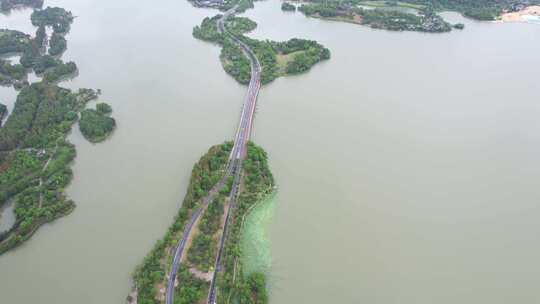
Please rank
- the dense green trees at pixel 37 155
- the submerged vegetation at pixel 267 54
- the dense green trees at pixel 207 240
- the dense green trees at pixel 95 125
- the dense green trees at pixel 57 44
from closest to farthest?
the dense green trees at pixel 207 240 < the dense green trees at pixel 37 155 < the dense green trees at pixel 95 125 < the submerged vegetation at pixel 267 54 < the dense green trees at pixel 57 44

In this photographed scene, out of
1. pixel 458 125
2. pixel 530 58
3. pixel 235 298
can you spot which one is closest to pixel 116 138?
pixel 235 298

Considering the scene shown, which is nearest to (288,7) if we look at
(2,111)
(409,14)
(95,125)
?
(409,14)

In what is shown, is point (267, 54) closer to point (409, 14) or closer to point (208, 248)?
point (409, 14)

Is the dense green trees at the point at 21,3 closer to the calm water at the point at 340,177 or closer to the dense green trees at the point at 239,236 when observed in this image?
the calm water at the point at 340,177

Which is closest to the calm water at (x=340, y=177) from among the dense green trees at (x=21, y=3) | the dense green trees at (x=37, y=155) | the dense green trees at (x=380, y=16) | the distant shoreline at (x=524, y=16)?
the dense green trees at (x=37, y=155)

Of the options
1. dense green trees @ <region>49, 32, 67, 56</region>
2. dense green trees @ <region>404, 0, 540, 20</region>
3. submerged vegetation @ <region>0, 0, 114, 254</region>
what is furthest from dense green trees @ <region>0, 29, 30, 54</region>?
dense green trees @ <region>404, 0, 540, 20</region>

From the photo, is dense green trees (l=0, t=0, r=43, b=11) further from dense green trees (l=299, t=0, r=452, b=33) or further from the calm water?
dense green trees (l=299, t=0, r=452, b=33)

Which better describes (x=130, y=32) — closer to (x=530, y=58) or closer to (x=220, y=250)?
(x=220, y=250)
